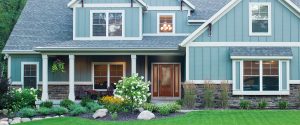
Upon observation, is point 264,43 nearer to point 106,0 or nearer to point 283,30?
point 283,30

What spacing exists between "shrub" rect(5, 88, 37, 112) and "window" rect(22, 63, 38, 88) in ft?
14.9

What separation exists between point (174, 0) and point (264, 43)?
20.7 ft

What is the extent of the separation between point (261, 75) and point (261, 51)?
1.02 metres

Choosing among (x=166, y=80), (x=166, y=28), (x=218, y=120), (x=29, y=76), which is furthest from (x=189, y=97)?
(x=29, y=76)

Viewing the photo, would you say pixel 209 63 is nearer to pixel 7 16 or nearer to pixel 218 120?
pixel 218 120

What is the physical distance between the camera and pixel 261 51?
22.3m

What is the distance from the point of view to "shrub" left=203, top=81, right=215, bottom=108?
21766mm

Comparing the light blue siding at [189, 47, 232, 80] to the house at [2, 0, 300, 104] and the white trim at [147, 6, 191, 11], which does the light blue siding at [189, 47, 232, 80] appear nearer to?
the house at [2, 0, 300, 104]

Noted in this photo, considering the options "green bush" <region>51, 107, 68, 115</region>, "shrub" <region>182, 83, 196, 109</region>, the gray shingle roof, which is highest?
the gray shingle roof

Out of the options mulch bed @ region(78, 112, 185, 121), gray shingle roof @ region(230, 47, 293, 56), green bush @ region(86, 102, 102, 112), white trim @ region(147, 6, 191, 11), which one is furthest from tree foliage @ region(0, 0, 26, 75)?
gray shingle roof @ region(230, 47, 293, 56)

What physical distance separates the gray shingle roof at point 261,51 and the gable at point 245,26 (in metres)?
0.38

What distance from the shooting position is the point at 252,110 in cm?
2086

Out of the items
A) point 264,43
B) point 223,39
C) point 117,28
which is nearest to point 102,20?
point 117,28

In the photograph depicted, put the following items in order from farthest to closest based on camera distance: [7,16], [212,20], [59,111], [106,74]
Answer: [7,16], [106,74], [212,20], [59,111]
